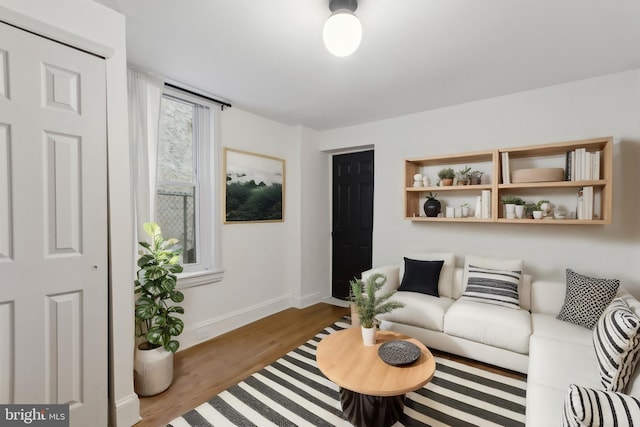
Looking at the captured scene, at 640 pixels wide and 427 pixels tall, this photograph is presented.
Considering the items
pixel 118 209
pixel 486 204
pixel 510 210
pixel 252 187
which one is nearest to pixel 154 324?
pixel 118 209

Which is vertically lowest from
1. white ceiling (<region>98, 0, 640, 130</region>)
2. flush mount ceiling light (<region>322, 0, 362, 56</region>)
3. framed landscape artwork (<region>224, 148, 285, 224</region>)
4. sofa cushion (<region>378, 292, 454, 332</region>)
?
sofa cushion (<region>378, 292, 454, 332</region>)

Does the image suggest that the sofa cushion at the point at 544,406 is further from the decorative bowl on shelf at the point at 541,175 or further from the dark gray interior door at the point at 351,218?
the dark gray interior door at the point at 351,218

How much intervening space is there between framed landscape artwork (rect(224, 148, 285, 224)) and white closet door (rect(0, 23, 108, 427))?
1.59m

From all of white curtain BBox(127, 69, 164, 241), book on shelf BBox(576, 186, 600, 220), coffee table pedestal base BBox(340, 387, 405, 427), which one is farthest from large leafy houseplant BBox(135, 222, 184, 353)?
book on shelf BBox(576, 186, 600, 220)

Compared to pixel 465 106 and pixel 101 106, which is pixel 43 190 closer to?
pixel 101 106

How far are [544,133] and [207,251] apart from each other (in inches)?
142

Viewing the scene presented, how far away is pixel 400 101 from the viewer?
121 inches

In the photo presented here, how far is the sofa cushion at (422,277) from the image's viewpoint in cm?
293

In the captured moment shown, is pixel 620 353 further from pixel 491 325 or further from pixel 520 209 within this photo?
pixel 520 209

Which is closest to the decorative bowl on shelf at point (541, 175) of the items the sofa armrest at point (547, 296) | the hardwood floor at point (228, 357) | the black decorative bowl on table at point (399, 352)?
the sofa armrest at point (547, 296)

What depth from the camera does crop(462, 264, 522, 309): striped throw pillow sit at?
254 centimetres

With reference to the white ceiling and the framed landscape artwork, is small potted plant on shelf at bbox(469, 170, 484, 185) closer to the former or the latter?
the white ceiling

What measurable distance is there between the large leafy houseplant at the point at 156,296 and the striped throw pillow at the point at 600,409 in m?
2.27

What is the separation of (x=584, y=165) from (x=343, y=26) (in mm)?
2383
